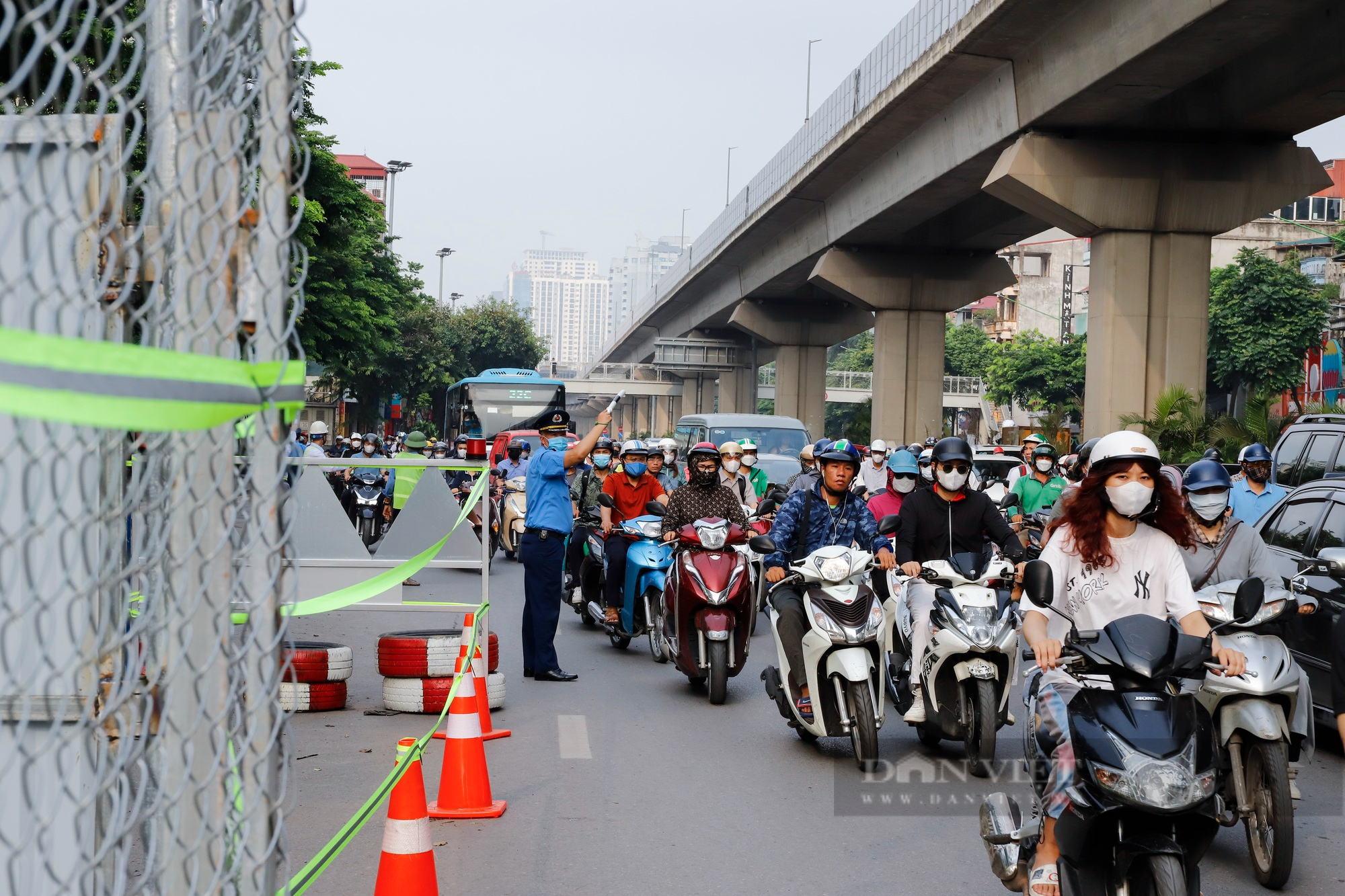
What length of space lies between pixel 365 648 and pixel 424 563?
390 centimetres

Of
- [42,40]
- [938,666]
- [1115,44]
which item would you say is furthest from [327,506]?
[1115,44]

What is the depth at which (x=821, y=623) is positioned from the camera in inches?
288

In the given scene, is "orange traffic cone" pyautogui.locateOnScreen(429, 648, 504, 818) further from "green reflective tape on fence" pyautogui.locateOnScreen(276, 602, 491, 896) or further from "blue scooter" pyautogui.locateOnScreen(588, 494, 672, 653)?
Answer: "blue scooter" pyautogui.locateOnScreen(588, 494, 672, 653)

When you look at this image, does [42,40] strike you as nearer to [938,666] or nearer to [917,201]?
[938,666]

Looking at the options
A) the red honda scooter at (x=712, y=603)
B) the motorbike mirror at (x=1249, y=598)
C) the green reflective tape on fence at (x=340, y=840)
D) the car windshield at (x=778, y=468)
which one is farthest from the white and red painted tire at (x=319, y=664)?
the car windshield at (x=778, y=468)

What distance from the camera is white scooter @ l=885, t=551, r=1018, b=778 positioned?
7.01 meters

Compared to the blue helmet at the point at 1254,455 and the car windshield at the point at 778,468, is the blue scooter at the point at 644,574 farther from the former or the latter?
the car windshield at the point at 778,468

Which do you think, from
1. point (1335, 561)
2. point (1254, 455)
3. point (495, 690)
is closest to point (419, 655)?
point (495, 690)

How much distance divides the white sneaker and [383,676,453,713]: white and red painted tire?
111 inches

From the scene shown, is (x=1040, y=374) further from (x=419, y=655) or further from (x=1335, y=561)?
(x=1335, y=561)

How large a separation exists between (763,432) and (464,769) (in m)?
17.5

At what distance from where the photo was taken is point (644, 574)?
1099 centimetres

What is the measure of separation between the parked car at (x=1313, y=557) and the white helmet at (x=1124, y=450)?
340cm

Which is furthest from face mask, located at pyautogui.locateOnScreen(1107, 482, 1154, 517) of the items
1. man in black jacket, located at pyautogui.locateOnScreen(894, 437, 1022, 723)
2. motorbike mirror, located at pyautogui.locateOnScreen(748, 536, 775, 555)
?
motorbike mirror, located at pyautogui.locateOnScreen(748, 536, 775, 555)
